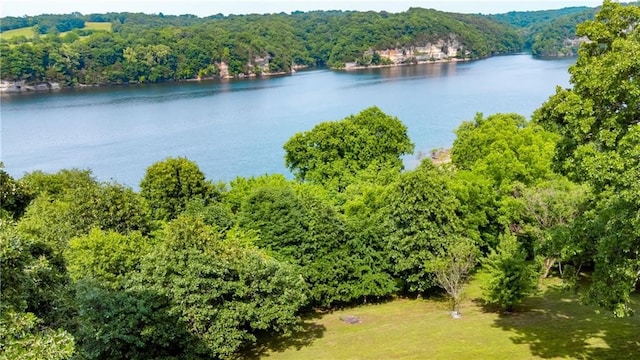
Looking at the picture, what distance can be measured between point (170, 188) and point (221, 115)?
65.8m

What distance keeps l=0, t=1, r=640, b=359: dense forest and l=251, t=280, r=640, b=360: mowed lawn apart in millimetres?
1120

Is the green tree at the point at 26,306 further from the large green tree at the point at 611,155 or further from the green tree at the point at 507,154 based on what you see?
the green tree at the point at 507,154

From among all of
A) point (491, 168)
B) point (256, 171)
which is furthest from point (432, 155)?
point (491, 168)

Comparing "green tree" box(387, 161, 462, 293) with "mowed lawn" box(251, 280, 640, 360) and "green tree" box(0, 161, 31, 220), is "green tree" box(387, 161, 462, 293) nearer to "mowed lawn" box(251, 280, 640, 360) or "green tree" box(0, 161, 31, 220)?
"mowed lawn" box(251, 280, 640, 360)

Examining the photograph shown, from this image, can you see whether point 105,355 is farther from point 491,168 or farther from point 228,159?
point 228,159

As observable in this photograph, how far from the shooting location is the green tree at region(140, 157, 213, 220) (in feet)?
114

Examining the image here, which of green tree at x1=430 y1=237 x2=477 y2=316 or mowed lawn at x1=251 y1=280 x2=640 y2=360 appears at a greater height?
green tree at x1=430 y1=237 x2=477 y2=316

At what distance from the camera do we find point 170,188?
3481 cm

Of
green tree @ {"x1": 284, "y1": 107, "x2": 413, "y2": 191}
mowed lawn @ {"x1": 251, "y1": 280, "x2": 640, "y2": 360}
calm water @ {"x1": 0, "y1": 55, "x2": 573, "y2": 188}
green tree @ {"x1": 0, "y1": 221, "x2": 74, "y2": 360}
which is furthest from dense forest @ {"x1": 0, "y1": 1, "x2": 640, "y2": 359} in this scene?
calm water @ {"x1": 0, "y1": 55, "x2": 573, "y2": 188}

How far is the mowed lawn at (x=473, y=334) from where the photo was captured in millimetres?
19844

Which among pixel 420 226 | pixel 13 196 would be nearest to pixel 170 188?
pixel 13 196

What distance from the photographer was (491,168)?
3291 centimetres

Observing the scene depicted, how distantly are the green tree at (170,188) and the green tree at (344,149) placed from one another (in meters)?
11.4

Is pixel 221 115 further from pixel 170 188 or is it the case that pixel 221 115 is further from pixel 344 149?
pixel 170 188
